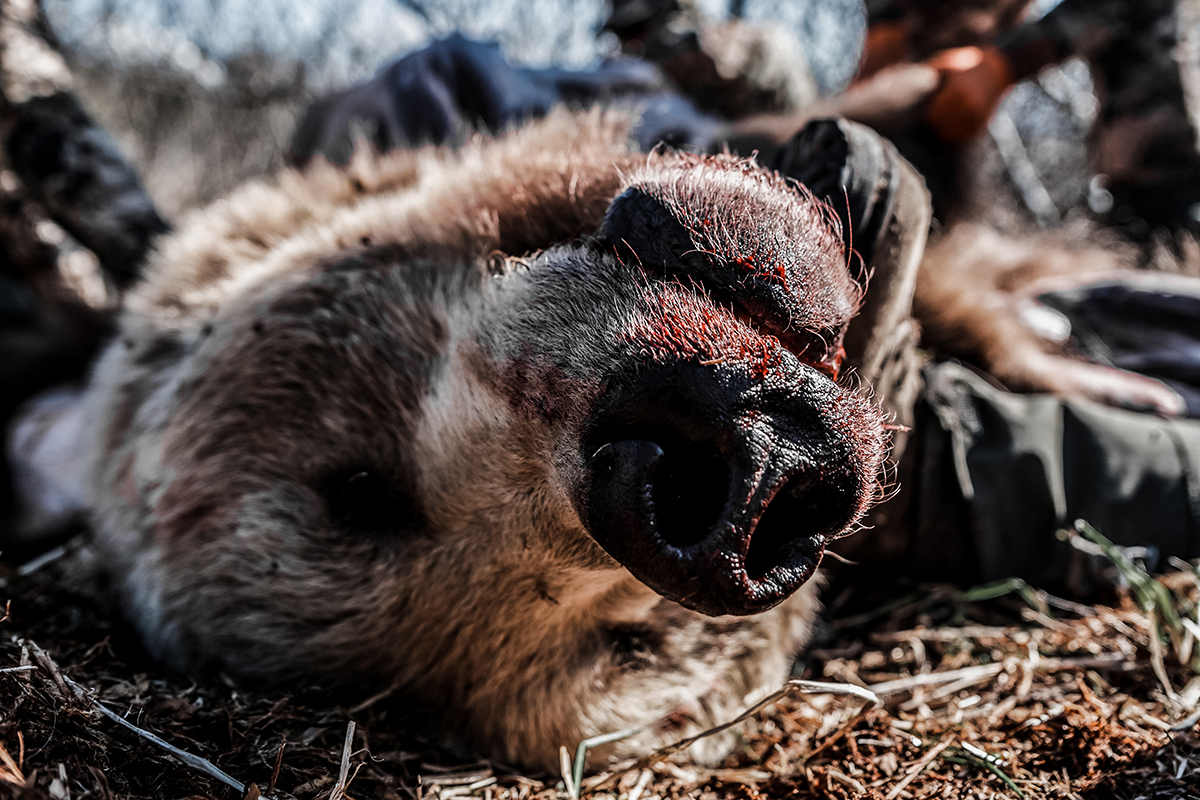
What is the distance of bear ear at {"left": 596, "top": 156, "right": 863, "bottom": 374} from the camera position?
98 cm

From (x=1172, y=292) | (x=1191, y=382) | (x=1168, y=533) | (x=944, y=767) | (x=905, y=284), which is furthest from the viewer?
(x=1172, y=292)

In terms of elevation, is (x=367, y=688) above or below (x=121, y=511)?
below

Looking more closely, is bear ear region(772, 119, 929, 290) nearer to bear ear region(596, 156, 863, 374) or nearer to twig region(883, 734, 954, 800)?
bear ear region(596, 156, 863, 374)

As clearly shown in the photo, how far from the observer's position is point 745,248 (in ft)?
3.26

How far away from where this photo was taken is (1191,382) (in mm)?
2641

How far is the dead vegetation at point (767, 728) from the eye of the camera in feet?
3.47

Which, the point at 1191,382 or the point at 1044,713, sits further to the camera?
the point at 1191,382

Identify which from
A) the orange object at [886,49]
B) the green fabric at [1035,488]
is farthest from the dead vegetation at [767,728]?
the orange object at [886,49]

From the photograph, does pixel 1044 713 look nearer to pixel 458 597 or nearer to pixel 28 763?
pixel 458 597

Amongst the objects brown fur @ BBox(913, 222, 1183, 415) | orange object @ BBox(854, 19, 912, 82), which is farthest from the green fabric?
orange object @ BBox(854, 19, 912, 82)

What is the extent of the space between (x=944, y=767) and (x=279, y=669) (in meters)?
1.20

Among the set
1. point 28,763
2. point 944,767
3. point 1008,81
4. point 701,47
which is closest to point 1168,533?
point 944,767

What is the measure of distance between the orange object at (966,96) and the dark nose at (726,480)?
2355mm

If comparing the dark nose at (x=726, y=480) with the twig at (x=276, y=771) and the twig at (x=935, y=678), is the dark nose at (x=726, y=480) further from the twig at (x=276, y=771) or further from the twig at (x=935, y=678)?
the twig at (x=935, y=678)
